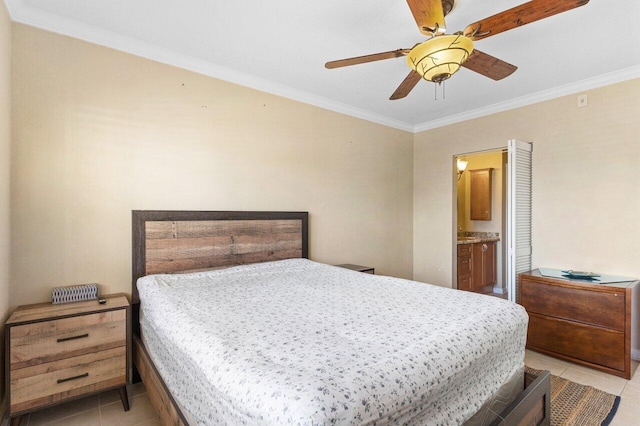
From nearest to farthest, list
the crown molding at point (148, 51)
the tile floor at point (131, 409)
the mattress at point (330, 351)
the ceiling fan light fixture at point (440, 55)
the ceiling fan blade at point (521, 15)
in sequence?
the mattress at point (330, 351)
the ceiling fan blade at point (521, 15)
the ceiling fan light fixture at point (440, 55)
the tile floor at point (131, 409)
the crown molding at point (148, 51)

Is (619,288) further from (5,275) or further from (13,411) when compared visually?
(5,275)

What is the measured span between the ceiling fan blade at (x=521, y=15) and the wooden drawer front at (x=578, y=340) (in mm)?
2520

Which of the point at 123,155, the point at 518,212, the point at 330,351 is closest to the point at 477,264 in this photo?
the point at 518,212

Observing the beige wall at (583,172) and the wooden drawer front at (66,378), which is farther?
the beige wall at (583,172)

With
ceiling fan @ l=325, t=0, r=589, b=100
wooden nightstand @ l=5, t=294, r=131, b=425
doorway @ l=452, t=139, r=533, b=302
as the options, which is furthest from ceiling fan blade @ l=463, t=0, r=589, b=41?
wooden nightstand @ l=5, t=294, r=131, b=425

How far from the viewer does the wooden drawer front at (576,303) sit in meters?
2.51

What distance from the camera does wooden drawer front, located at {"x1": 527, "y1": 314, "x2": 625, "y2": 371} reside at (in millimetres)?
2500

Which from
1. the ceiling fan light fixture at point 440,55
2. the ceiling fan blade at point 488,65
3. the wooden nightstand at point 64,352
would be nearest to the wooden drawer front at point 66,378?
the wooden nightstand at point 64,352

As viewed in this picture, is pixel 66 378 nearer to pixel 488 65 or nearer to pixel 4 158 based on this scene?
pixel 4 158

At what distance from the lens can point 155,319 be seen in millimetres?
1710

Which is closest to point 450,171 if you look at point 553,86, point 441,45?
point 553,86

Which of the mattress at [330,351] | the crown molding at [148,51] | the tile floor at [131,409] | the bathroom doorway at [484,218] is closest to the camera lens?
the mattress at [330,351]

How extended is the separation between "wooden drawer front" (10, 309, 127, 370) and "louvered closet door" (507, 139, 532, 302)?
3.38 meters

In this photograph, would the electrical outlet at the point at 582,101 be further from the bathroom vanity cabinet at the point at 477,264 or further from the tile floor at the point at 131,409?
the tile floor at the point at 131,409
